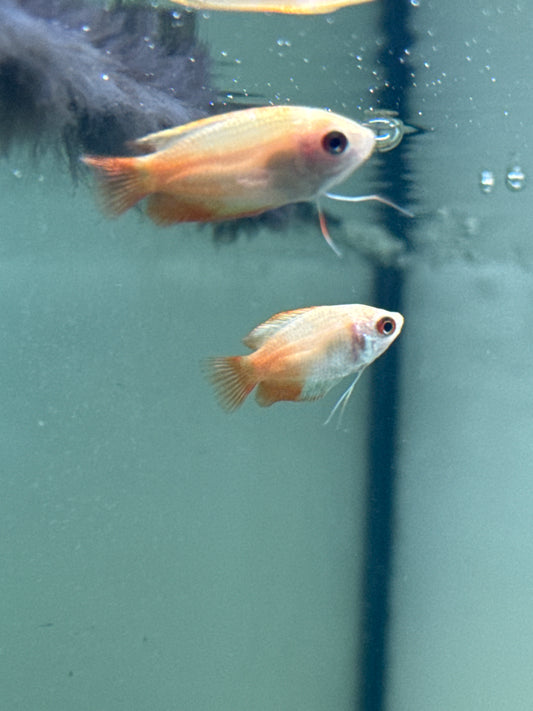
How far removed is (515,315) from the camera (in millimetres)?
6316

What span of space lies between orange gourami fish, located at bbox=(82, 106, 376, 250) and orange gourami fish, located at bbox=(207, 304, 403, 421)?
18.1 inches

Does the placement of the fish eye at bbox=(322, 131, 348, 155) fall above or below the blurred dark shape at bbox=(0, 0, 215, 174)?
below

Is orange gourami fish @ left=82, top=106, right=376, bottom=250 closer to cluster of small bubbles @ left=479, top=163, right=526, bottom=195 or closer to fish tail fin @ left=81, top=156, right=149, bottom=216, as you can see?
fish tail fin @ left=81, top=156, right=149, bottom=216

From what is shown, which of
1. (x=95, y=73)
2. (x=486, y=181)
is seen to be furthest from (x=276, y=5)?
(x=486, y=181)

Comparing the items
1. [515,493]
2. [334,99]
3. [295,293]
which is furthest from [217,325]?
[515,493]

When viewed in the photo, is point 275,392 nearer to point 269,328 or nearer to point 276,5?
point 269,328

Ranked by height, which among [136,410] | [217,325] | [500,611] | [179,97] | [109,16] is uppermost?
[109,16]

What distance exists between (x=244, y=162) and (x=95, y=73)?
9.34ft

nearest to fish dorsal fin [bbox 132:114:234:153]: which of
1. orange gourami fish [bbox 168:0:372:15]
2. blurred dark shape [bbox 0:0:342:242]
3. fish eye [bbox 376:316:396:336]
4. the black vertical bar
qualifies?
fish eye [bbox 376:316:396:336]

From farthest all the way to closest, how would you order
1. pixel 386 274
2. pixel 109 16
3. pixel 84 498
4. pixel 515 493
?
pixel 386 274, pixel 515 493, pixel 84 498, pixel 109 16

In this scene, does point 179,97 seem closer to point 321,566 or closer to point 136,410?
point 136,410

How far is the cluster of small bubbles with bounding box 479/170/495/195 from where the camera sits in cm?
563

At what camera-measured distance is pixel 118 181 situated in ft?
4.10

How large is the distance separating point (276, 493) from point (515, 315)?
2.69 meters
